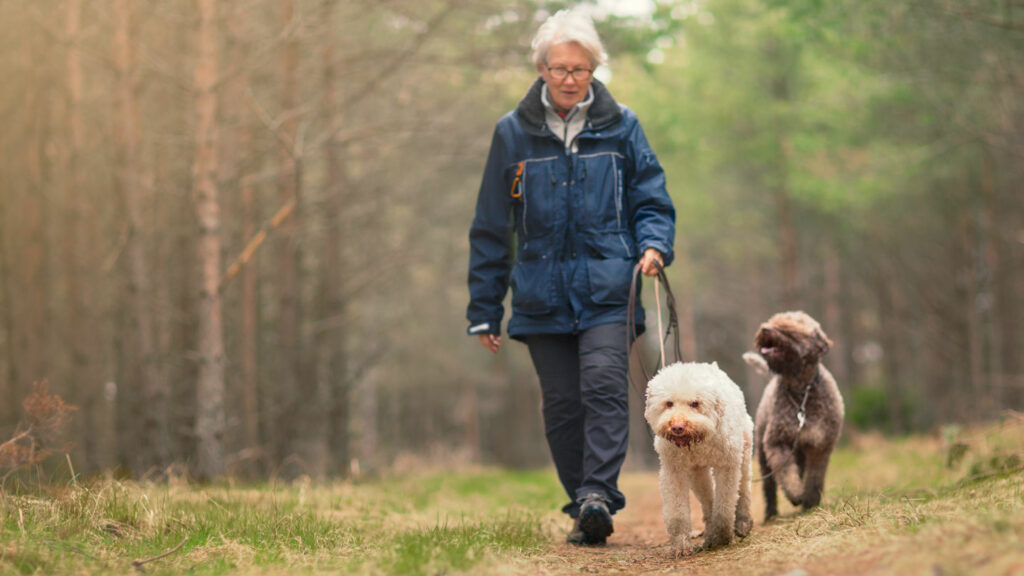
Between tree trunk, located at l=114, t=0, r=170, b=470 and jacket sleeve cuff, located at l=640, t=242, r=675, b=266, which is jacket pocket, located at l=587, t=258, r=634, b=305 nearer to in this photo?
jacket sleeve cuff, located at l=640, t=242, r=675, b=266

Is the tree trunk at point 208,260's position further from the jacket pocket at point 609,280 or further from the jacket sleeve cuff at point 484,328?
the jacket pocket at point 609,280

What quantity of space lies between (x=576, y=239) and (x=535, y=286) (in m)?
0.34

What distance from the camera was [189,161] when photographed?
11953 millimetres

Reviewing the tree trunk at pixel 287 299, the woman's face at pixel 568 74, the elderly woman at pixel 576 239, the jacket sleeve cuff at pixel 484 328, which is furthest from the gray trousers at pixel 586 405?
the tree trunk at pixel 287 299

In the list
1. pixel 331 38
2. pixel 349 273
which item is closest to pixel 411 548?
pixel 331 38

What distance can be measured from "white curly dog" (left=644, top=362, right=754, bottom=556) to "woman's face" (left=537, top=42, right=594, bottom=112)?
1.76 metres

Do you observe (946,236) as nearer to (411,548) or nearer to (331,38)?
(331,38)

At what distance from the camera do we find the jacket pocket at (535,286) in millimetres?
4887

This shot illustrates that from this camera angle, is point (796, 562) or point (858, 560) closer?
point (858, 560)

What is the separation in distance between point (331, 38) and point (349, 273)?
5426 mm

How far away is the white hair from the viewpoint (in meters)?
4.92

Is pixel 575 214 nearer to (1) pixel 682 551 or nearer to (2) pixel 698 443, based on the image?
(2) pixel 698 443

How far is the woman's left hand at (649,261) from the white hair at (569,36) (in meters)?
1.16

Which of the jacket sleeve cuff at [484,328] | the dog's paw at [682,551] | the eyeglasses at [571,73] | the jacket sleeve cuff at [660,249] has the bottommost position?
the dog's paw at [682,551]
